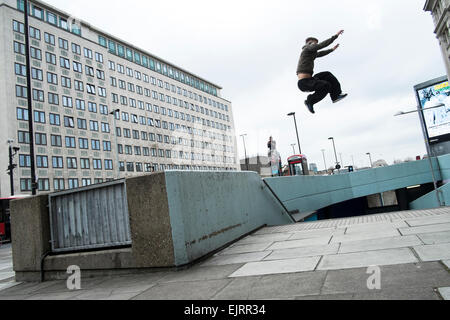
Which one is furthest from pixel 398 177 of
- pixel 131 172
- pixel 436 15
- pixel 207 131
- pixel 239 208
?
pixel 207 131

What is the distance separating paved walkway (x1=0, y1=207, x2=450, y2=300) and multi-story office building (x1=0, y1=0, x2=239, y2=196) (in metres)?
34.2

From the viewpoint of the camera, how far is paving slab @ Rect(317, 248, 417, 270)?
4.07 m

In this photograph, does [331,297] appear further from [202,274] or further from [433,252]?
[202,274]

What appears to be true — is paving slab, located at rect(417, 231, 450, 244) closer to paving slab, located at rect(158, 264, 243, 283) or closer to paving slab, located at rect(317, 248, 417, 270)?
paving slab, located at rect(317, 248, 417, 270)

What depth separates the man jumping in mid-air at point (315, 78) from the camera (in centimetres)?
428

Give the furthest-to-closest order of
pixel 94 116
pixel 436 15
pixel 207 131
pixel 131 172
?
pixel 207 131, pixel 436 15, pixel 131 172, pixel 94 116

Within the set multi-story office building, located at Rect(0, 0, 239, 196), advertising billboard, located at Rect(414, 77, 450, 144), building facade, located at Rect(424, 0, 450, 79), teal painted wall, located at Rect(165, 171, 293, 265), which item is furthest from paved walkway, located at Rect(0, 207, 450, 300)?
building facade, located at Rect(424, 0, 450, 79)

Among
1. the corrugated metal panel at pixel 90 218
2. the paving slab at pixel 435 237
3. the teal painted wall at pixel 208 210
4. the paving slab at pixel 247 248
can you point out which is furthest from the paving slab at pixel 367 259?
the corrugated metal panel at pixel 90 218

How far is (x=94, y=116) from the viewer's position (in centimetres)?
5359

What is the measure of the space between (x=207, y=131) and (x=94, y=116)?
111 ft

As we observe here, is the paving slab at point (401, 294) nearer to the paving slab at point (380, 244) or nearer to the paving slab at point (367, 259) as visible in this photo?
the paving slab at point (367, 259)

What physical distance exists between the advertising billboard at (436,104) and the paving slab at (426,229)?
40331 millimetres

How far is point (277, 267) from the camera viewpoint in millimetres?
4625
